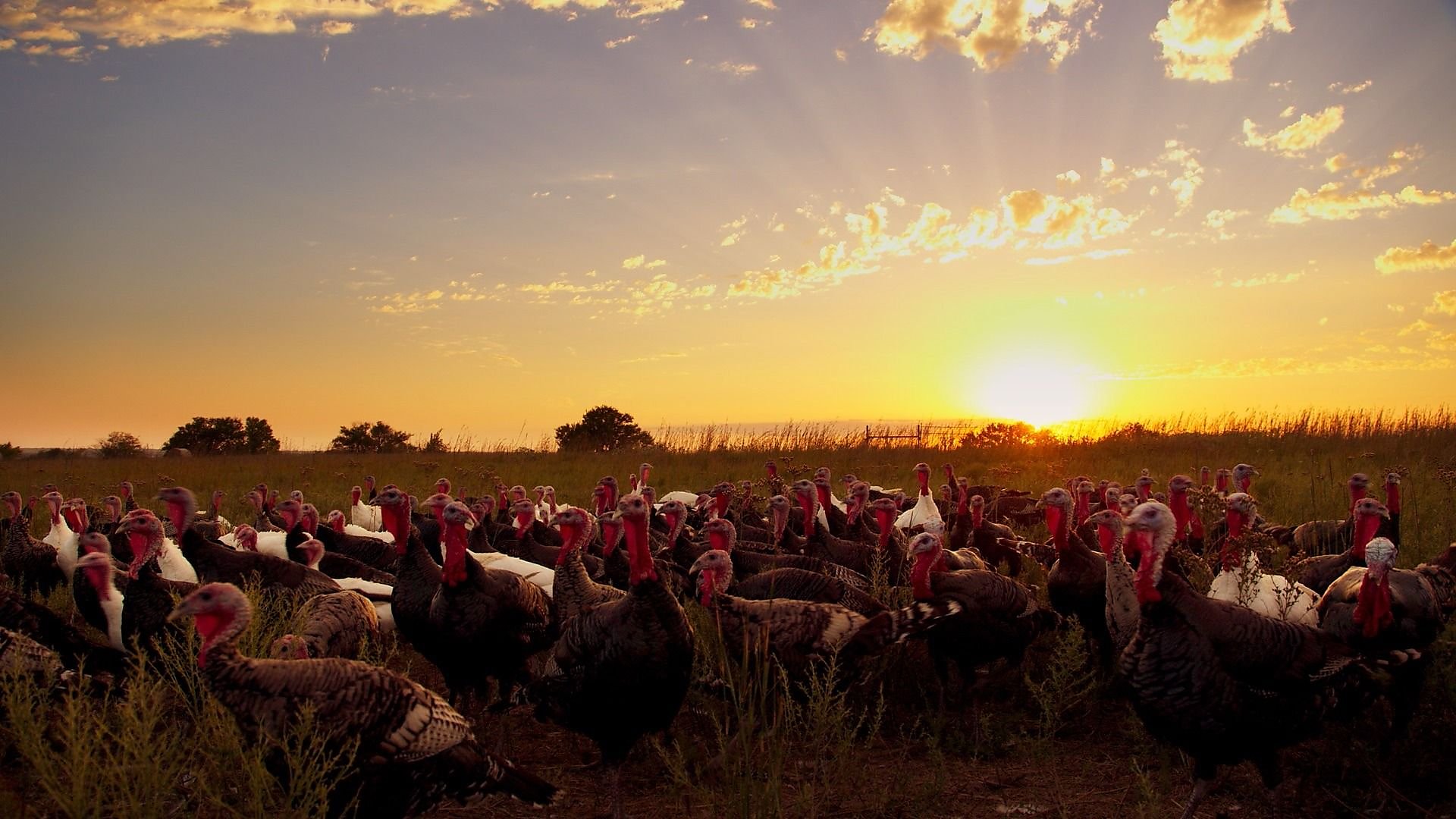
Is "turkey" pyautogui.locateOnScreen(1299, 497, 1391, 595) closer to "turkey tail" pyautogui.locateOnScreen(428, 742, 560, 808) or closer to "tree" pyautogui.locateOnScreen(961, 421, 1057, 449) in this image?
"turkey tail" pyautogui.locateOnScreen(428, 742, 560, 808)

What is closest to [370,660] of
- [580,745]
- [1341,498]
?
[580,745]

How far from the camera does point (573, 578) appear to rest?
642cm

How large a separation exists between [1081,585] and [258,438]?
34968 millimetres

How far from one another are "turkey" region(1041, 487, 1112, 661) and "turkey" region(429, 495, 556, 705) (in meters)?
3.87

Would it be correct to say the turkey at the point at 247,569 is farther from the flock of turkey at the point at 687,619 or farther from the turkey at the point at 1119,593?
the turkey at the point at 1119,593

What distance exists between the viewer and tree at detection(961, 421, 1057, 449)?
72.6ft

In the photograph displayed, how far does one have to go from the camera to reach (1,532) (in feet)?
35.5

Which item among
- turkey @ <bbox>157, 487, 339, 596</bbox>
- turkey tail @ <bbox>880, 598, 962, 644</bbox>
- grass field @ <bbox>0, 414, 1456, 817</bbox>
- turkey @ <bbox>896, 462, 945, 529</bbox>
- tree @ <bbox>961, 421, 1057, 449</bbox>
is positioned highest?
tree @ <bbox>961, 421, 1057, 449</bbox>

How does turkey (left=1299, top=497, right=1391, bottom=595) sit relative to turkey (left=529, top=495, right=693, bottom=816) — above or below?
above

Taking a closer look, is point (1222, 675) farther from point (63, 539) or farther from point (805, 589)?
point (63, 539)

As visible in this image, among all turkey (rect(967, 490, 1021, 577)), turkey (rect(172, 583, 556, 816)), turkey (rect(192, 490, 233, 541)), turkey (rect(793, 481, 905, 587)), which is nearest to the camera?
turkey (rect(172, 583, 556, 816))

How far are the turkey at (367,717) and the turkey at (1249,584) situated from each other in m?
4.43

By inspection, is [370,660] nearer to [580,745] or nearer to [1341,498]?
[580,745]

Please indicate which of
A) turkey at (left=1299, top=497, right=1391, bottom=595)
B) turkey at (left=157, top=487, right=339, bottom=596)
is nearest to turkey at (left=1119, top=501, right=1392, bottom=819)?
turkey at (left=1299, top=497, right=1391, bottom=595)
